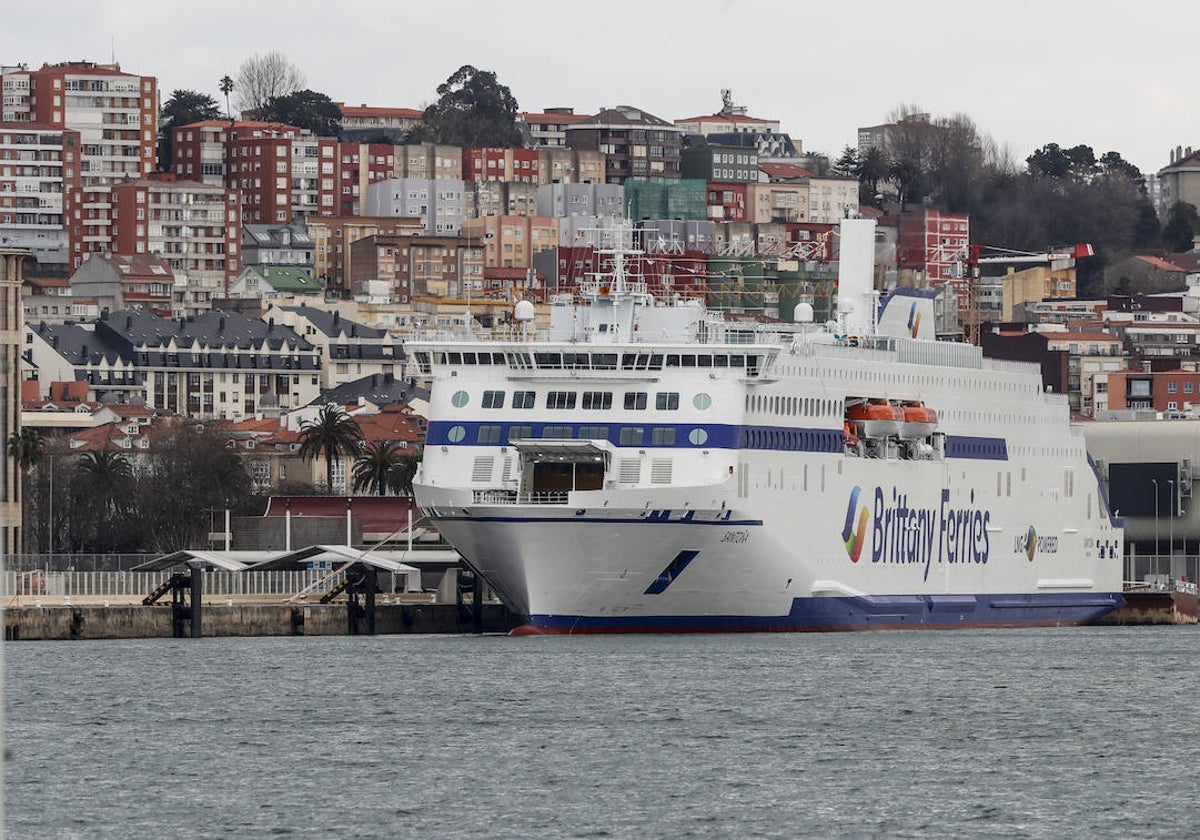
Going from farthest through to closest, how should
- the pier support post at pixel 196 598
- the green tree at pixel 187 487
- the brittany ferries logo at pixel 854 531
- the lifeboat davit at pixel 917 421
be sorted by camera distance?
the green tree at pixel 187 487
the lifeboat davit at pixel 917 421
the brittany ferries logo at pixel 854 531
the pier support post at pixel 196 598

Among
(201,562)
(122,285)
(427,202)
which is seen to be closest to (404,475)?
(201,562)

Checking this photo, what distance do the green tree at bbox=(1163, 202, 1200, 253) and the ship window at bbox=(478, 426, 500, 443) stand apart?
464 ft

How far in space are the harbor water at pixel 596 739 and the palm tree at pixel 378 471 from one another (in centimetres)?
3155

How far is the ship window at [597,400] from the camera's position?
2224 inches

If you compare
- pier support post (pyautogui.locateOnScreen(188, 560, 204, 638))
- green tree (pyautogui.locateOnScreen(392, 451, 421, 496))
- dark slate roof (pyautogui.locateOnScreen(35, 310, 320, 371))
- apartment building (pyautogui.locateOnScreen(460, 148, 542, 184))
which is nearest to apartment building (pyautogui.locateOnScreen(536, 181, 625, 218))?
apartment building (pyautogui.locateOnScreen(460, 148, 542, 184))

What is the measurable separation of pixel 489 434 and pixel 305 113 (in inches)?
5442

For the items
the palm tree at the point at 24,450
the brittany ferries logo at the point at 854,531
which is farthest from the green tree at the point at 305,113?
the brittany ferries logo at the point at 854,531

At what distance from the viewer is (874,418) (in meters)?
62.9

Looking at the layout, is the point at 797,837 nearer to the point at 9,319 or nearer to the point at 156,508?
the point at 9,319

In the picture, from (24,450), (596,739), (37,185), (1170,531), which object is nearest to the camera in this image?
(596,739)

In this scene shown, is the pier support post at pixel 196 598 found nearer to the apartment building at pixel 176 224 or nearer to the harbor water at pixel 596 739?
the harbor water at pixel 596 739

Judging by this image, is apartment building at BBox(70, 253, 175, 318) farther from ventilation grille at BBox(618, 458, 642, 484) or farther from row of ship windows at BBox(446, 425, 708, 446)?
ventilation grille at BBox(618, 458, 642, 484)

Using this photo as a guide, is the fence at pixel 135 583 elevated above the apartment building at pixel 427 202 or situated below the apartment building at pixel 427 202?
below

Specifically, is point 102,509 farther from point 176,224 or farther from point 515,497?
point 176,224
